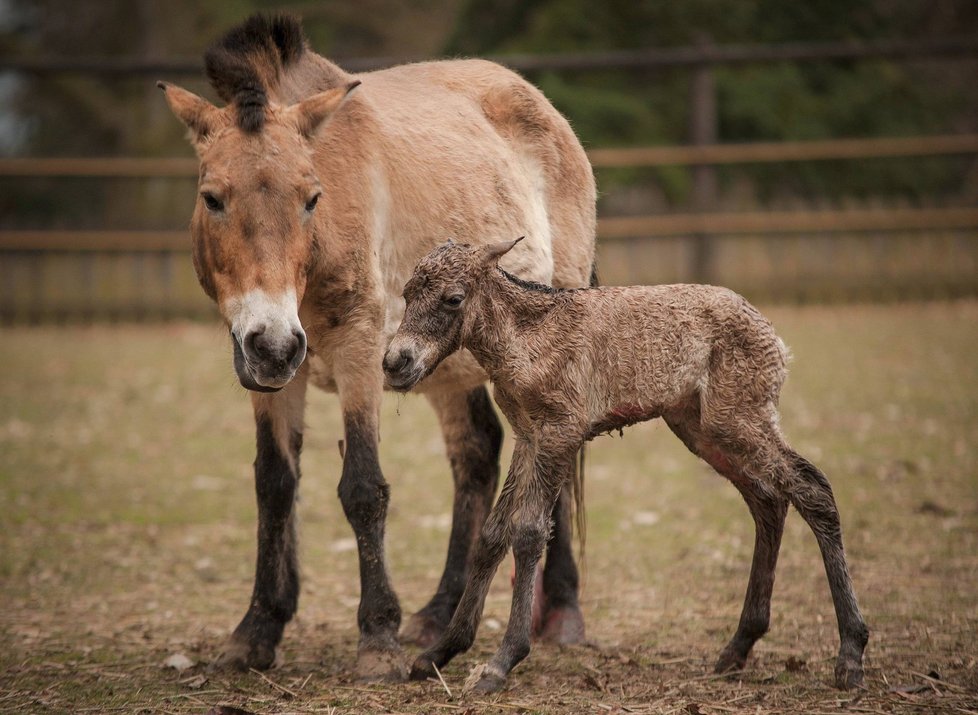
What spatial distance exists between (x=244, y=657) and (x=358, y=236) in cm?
165

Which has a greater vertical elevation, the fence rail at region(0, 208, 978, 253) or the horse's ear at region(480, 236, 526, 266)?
the horse's ear at region(480, 236, 526, 266)

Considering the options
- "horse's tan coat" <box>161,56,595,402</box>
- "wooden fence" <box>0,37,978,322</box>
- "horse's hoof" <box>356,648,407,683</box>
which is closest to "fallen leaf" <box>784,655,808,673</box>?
"horse's hoof" <box>356,648,407,683</box>

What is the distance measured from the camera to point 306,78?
491 centimetres

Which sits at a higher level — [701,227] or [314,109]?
[314,109]

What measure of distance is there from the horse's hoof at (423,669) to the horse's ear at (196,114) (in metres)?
2.00

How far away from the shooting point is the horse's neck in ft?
15.5

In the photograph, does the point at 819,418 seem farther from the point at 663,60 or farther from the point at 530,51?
the point at 530,51

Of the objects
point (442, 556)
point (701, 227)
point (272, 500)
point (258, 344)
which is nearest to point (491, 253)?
point (258, 344)

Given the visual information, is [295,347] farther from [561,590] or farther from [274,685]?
[561,590]

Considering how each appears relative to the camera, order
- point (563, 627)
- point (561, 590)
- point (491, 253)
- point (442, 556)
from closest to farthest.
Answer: point (491, 253), point (563, 627), point (561, 590), point (442, 556)

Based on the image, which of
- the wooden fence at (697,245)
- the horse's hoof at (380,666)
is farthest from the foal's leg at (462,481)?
the wooden fence at (697,245)

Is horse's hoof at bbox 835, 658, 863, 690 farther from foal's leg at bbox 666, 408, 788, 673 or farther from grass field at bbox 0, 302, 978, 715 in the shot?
foal's leg at bbox 666, 408, 788, 673

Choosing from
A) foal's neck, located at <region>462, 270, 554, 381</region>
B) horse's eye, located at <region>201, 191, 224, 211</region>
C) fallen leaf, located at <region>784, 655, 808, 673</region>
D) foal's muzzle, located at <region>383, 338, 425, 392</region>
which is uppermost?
horse's eye, located at <region>201, 191, 224, 211</region>

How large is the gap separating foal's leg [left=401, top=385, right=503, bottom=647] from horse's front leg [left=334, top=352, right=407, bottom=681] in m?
0.67
